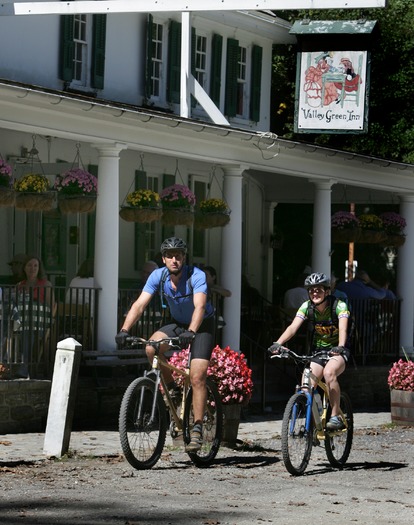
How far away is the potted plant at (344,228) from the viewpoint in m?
24.4

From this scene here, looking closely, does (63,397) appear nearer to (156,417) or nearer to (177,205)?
(156,417)

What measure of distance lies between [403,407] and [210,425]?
19.9 feet

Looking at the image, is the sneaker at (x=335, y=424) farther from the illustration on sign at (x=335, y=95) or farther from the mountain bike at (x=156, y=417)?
the illustration on sign at (x=335, y=95)

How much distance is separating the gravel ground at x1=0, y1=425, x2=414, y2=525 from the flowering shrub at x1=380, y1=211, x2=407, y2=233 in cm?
1030

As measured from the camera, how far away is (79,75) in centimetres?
2286

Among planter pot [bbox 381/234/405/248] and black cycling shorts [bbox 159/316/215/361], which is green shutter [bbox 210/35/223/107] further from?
black cycling shorts [bbox 159/316/215/361]

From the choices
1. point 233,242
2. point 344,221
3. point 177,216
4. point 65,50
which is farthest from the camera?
point 344,221

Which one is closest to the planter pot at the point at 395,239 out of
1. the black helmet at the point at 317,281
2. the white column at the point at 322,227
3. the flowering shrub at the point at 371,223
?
the flowering shrub at the point at 371,223

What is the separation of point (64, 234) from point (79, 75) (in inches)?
103

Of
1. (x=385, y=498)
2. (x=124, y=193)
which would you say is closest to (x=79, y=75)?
(x=124, y=193)

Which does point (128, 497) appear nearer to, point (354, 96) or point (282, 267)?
point (354, 96)

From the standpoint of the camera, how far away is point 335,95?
23.0 m

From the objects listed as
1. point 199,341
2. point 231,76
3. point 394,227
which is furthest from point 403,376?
point 231,76

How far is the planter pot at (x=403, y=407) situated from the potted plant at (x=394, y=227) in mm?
6258
